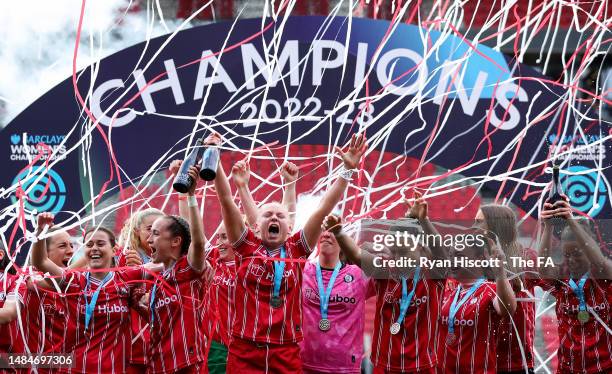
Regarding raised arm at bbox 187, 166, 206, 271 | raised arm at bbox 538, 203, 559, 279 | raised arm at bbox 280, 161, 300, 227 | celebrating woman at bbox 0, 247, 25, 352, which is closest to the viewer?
raised arm at bbox 187, 166, 206, 271

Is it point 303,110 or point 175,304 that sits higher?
point 303,110

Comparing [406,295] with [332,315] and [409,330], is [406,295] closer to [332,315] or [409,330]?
[409,330]

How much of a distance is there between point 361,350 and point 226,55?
1.67 metres

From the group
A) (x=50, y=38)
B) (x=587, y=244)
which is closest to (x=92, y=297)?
(x=50, y=38)

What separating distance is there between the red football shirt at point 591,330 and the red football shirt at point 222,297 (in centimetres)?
147

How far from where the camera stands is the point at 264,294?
4.16m

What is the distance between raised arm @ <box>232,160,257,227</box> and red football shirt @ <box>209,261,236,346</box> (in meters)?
0.26

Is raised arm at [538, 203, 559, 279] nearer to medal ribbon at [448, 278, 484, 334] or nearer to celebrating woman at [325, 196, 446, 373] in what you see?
medal ribbon at [448, 278, 484, 334]

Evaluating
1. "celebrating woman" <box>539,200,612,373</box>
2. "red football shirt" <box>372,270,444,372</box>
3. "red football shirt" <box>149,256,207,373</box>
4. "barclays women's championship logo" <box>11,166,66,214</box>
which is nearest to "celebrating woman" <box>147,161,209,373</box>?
"red football shirt" <box>149,256,207,373</box>

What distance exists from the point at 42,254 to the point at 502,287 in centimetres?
193

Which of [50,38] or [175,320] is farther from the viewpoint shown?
[50,38]

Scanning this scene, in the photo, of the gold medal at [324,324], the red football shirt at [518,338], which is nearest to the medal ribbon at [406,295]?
the gold medal at [324,324]

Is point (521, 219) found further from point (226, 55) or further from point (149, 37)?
point (149, 37)

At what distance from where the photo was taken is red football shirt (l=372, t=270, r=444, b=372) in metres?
4.29
